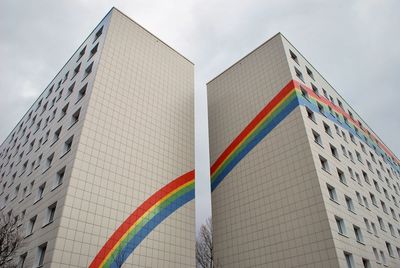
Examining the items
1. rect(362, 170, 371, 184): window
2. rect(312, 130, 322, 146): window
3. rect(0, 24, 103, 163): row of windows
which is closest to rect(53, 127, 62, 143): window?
rect(0, 24, 103, 163): row of windows

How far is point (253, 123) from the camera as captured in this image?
35719mm

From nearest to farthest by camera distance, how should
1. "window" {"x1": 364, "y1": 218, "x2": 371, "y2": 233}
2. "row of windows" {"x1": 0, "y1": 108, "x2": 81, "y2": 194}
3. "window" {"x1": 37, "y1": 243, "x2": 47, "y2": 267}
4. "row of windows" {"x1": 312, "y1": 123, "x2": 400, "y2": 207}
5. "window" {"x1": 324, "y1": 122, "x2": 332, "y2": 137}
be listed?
"window" {"x1": 37, "y1": 243, "x2": 47, "y2": 267} → "row of windows" {"x1": 0, "y1": 108, "x2": 81, "y2": 194} → "row of windows" {"x1": 312, "y1": 123, "x2": 400, "y2": 207} → "window" {"x1": 364, "y1": 218, "x2": 371, "y2": 233} → "window" {"x1": 324, "y1": 122, "x2": 332, "y2": 137}

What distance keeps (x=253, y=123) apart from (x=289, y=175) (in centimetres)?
824

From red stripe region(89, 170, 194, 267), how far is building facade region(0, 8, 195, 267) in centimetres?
8

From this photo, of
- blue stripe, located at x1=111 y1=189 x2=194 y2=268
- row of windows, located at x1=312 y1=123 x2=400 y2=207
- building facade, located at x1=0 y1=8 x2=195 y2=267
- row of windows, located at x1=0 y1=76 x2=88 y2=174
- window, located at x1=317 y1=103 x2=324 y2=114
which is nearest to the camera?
building facade, located at x1=0 y1=8 x2=195 y2=267

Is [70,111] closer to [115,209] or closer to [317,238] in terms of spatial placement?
[115,209]

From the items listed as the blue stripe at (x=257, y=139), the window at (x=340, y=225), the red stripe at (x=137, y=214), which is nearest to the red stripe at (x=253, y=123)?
the blue stripe at (x=257, y=139)

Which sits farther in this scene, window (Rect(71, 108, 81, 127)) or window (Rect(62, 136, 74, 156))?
window (Rect(71, 108, 81, 127))

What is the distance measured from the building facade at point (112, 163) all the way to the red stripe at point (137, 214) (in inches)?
3.0

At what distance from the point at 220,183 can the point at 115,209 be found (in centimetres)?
1395

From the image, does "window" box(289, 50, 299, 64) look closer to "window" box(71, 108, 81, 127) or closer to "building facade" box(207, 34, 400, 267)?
"building facade" box(207, 34, 400, 267)

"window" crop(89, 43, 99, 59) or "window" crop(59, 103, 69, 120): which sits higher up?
"window" crop(89, 43, 99, 59)


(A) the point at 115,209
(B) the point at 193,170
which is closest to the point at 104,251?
(A) the point at 115,209

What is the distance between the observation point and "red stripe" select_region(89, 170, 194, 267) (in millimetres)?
23078
